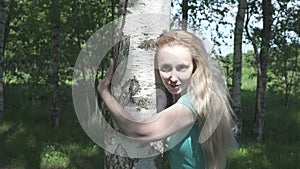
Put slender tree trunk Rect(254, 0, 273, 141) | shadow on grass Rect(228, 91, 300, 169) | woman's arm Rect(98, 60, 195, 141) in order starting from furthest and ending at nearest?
slender tree trunk Rect(254, 0, 273, 141)
shadow on grass Rect(228, 91, 300, 169)
woman's arm Rect(98, 60, 195, 141)

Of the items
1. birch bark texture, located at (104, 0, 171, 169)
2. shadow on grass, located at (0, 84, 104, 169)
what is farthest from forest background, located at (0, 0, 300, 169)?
birch bark texture, located at (104, 0, 171, 169)

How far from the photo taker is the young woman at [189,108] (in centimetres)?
224

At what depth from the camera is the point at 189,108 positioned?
229 centimetres

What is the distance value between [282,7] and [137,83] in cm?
1209

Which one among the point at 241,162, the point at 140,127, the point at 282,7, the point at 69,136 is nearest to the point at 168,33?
the point at 140,127

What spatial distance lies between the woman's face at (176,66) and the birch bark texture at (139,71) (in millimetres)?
217

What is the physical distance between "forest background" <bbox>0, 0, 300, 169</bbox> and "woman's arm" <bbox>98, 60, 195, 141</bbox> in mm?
5576

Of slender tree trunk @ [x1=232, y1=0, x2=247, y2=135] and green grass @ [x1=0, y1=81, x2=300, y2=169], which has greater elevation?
slender tree trunk @ [x1=232, y1=0, x2=247, y2=135]

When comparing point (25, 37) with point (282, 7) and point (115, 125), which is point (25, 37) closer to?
point (282, 7)

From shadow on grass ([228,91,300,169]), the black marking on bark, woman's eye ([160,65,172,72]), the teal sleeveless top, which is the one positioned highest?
the black marking on bark

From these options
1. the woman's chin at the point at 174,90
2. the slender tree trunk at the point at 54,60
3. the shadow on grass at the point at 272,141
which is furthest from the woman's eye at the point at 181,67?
the slender tree trunk at the point at 54,60

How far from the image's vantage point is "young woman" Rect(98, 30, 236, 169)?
224 centimetres

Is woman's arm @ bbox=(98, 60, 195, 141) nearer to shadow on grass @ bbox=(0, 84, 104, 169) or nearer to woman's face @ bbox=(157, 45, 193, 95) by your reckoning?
woman's face @ bbox=(157, 45, 193, 95)

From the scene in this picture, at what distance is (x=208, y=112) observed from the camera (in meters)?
2.35
